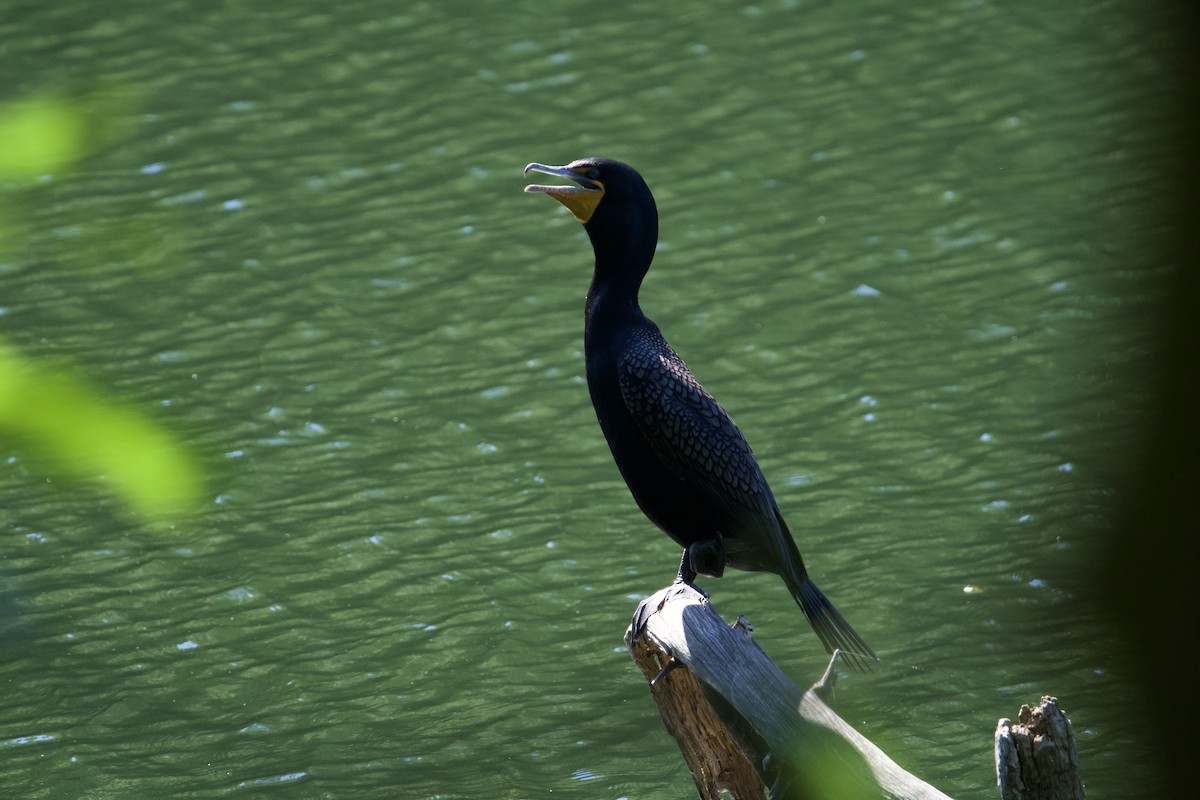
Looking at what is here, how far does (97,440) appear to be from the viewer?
125cm

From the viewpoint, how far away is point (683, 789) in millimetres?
7023

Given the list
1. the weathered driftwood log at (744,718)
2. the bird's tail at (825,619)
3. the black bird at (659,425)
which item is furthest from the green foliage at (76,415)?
the bird's tail at (825,619)

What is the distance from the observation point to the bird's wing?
482 cm

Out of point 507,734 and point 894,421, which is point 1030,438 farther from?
point 507,734

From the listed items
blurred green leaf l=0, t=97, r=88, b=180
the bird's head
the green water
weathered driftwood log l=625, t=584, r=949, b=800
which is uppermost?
blurred green leaf l=0, t=97, r=88, b=180

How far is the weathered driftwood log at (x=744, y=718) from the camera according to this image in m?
3.79

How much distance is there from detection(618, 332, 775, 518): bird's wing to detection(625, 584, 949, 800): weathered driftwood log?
0.45 meters

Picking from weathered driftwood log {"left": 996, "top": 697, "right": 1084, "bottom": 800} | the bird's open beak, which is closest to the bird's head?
the bird's open beak

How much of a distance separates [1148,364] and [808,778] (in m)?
3.34

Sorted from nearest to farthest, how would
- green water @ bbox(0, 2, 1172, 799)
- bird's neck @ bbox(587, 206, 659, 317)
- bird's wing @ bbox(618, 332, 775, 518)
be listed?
bird's wing @ bbox(618, 332, 775, 518)
bird's neck @ bbox(587, 206, 659, 317)
green water @ bbox(0, 2, 1172, 799)

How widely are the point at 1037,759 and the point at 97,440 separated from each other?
269 centimetres

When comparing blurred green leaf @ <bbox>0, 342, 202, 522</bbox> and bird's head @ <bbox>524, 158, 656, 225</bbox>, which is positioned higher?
blurred green leaf @ <bbox>0, 342, 202, 522</bbox>

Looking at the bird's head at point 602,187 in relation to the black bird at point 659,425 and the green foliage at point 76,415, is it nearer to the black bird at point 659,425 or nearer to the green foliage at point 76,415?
the black bird at point 659,425

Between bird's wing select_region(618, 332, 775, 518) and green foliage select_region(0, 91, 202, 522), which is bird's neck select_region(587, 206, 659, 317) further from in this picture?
green foliage select_region(0, 91, 202, 522)
